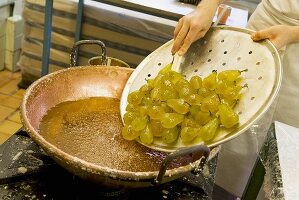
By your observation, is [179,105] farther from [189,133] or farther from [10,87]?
[10,87]

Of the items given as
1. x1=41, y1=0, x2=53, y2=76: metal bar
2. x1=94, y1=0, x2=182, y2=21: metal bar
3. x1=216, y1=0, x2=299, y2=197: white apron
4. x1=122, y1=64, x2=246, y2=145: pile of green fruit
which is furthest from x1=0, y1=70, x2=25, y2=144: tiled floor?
x1=122, y1=64, x2=246, y2=145: pile of green fruit

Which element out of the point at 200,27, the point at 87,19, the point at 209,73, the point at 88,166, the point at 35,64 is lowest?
the point at 35,64

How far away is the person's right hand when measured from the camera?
3.59 feet

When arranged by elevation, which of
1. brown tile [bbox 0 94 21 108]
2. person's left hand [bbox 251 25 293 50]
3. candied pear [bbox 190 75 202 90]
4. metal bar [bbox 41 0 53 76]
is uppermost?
person's left hand [bbox 251 25 293 50]

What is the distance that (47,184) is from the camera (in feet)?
3.08

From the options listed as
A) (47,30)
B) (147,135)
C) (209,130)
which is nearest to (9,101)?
(47,30)

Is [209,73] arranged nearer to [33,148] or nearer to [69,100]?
[69,100]

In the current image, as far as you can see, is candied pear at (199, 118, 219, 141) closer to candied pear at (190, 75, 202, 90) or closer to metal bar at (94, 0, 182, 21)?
candied pear at (190, 75, 202, 90)

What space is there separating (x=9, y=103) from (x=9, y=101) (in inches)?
1.1

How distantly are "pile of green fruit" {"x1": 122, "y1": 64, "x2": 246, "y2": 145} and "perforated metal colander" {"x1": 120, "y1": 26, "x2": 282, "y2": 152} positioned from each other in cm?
3

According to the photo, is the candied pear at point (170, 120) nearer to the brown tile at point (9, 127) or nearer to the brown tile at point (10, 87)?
the brown tile at point (9, 127)

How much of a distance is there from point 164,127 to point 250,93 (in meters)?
→ 0.25

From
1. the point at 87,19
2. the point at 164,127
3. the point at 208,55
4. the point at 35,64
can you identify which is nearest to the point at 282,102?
the point at 208,55

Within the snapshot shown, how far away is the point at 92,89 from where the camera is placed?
119 cm
